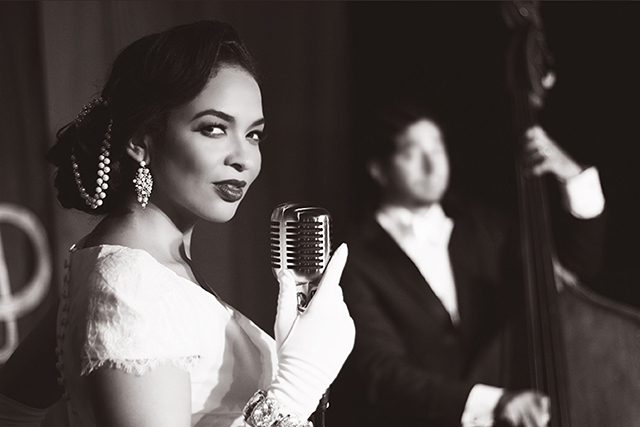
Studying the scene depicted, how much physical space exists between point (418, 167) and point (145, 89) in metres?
0.84

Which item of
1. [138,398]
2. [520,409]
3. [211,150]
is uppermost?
[211,150]

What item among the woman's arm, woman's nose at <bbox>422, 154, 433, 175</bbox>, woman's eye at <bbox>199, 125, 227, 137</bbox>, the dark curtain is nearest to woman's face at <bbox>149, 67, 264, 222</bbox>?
woman's eye at <bbox>199, 125, 227, 137</bbox>

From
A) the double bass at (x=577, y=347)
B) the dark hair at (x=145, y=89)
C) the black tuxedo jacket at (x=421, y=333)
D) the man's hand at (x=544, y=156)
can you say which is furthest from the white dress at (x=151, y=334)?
the man's hand at (x=544, y=156)

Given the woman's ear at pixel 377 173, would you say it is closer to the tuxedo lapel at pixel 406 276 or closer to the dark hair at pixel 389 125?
the dark hair at pixel 389 125

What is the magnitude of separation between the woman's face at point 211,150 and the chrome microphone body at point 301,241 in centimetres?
7

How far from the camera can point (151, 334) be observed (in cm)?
67

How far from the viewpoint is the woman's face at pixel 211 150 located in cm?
77

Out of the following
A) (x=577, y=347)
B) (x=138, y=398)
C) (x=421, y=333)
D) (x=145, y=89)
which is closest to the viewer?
(x=138, y=398)

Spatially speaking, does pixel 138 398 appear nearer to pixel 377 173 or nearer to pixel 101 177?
pixel 101 177

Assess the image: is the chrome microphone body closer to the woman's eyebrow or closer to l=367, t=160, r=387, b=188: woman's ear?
the woman's eyebrow

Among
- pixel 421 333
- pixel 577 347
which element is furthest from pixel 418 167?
pixel 577 347

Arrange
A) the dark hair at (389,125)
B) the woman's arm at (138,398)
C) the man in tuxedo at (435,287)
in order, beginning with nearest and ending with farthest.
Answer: the woman's arm at (138,398)
the man in tuxedo at (435,287)
the dark hair at (389,125)

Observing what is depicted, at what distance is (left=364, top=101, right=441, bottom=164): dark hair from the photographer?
59.2 inches

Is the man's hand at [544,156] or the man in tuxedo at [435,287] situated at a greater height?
the man's hand at [544,156]
